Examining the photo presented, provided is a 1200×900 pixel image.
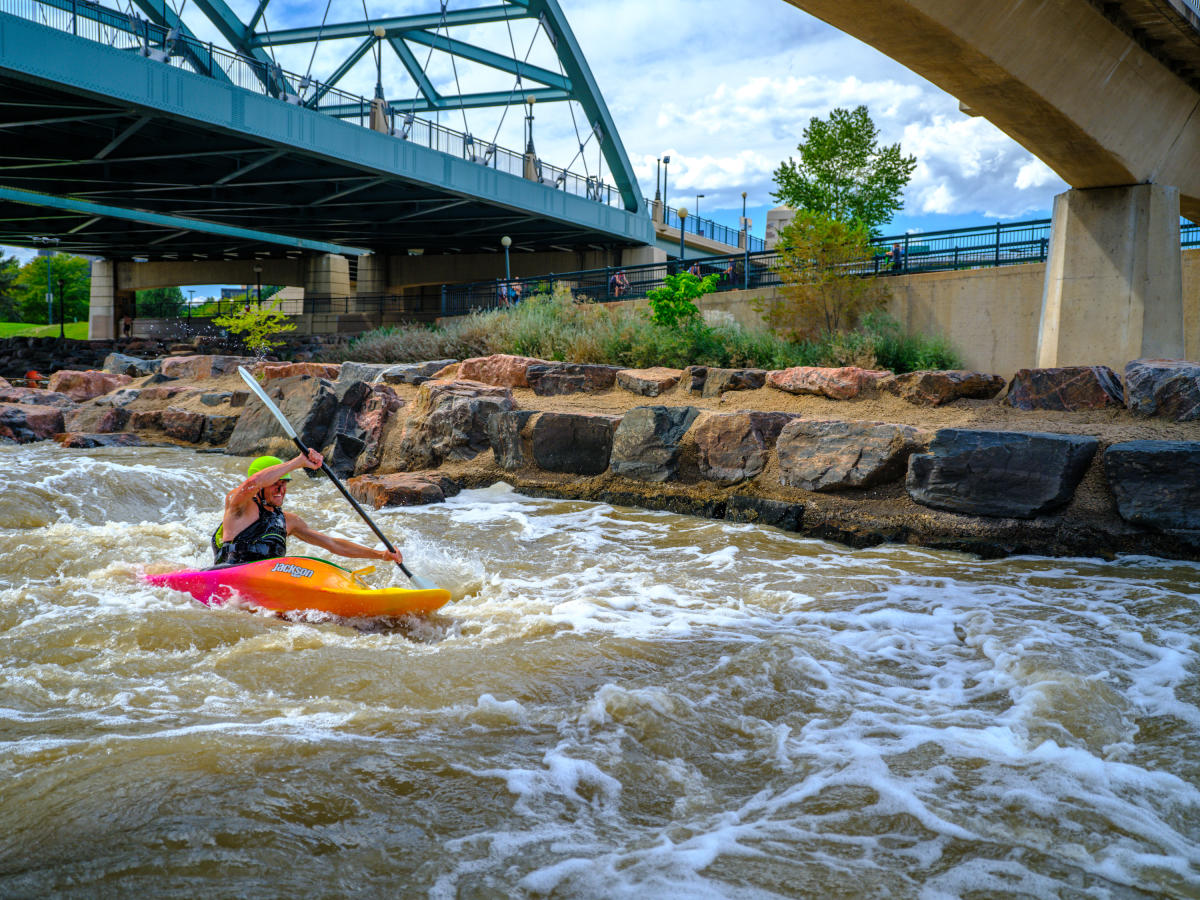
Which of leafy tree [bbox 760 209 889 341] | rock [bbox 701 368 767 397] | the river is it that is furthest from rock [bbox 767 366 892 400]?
leafy tree [bbox 760 209 889 341]

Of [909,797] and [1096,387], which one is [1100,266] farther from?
[909,797]

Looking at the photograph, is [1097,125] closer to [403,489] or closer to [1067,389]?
[1067,389]

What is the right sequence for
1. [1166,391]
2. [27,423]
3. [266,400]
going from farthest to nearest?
1. [27,423]
2. [1166,391]
3. [266,400]

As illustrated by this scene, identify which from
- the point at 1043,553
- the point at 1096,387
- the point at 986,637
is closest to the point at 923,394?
the point at 1096,387

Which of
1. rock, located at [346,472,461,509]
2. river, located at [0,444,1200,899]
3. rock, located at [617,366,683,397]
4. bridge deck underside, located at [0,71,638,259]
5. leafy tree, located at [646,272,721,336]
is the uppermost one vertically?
bridge deck underside, located at [0,71,638,259]

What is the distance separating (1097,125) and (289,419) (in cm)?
1087

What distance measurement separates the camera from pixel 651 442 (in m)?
9.20

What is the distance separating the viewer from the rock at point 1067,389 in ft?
27.2

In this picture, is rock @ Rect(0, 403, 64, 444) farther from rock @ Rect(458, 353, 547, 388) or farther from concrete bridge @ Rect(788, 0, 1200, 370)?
concrete bridge @ Rect(788, 0, 1200, 370)

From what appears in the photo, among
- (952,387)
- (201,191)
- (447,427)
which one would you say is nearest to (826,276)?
(952,387)

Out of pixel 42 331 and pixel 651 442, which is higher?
pixel 42 331

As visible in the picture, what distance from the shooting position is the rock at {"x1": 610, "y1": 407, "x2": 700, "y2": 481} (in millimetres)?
9070

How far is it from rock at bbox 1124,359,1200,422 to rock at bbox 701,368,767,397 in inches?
147

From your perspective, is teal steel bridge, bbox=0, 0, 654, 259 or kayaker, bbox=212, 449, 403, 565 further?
teal steel bridge, bbox=0, 0, 654, 259
